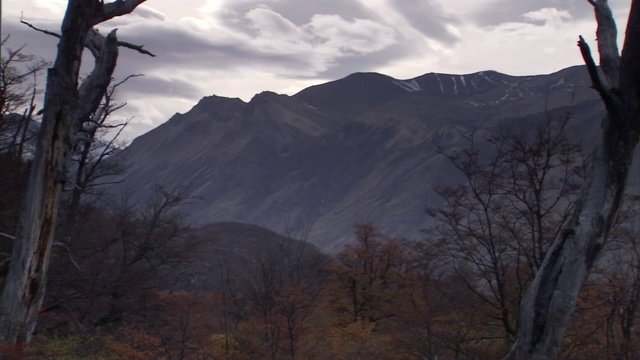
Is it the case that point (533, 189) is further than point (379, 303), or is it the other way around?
point (379, 303)

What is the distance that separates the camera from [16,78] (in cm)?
2366

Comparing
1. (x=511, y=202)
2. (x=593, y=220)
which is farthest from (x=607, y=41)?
(x=511, y=202)

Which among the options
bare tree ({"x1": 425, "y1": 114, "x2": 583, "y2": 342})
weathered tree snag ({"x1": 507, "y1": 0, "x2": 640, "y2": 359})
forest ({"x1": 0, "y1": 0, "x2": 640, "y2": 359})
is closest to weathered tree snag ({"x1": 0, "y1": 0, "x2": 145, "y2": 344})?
forest ({"x1": 0, "y1": 0, "x2": 640, "y2": 359})

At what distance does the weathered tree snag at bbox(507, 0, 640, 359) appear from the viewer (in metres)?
6.24

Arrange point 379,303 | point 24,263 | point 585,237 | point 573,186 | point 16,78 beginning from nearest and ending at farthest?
point 585,237
point 24,263
point 573,186
point 16,78
point 379,303

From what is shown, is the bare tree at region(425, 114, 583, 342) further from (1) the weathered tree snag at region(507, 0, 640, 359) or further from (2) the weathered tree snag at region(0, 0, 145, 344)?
(2) the weathered tree snag at region(0, 0, 145, 344)

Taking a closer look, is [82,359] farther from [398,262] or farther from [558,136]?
[398,262]

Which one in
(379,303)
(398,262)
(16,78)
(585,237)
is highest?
(16,78)

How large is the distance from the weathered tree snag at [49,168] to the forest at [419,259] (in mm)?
14

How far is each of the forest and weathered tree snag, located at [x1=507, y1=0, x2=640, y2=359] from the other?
0.01m

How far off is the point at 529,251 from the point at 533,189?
1121 millimetres

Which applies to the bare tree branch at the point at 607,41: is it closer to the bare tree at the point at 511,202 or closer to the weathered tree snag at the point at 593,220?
the weathered tree snag at the point at 593,220

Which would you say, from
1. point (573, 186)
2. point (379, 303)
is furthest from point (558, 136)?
point (379, 303)

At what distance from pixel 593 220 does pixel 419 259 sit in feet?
33.2
